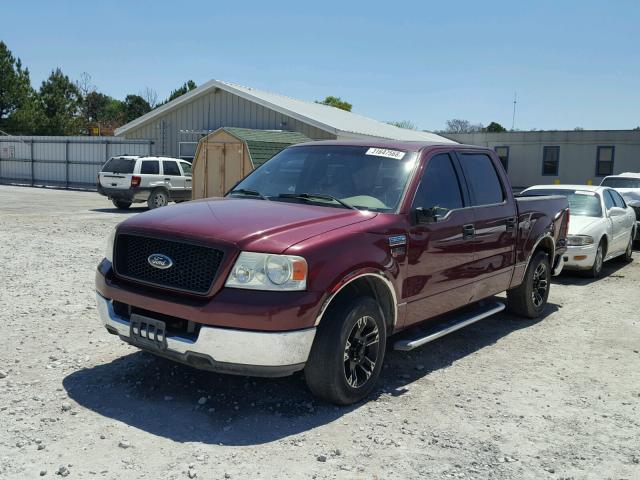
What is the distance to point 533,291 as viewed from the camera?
7.25m

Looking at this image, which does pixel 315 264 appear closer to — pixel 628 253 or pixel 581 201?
pixel 581 201

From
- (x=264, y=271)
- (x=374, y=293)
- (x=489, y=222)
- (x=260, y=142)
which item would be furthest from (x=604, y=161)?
(x=264, y=271)

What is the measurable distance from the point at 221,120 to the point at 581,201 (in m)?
18.1

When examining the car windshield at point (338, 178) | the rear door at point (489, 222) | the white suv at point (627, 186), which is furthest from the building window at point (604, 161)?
the car windshield at point (338, 178)

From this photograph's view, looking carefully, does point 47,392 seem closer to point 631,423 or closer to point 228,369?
point 228,369

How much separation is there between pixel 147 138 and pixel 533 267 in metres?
24.6

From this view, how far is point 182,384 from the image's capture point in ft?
15.6

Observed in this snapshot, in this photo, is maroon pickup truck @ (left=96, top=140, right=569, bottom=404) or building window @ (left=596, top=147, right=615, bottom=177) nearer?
maroon pickup truck @ (left=96, top=140, right=569, bottom=404)

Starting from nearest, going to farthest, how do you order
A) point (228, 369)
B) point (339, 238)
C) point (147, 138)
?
point (228, 369), point (339, 238), point (147, 138)

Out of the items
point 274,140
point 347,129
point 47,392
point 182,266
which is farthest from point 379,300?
point 347,129

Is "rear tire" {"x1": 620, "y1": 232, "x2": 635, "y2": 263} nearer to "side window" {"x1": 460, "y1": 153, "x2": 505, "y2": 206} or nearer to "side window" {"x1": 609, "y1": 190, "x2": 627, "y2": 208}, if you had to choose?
"side window" {"x1": 609, "y1": 190, "x2": 627, "y2": 208}

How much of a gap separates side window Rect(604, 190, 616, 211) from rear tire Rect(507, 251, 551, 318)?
14.7 ft

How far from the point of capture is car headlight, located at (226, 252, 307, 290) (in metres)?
3.94

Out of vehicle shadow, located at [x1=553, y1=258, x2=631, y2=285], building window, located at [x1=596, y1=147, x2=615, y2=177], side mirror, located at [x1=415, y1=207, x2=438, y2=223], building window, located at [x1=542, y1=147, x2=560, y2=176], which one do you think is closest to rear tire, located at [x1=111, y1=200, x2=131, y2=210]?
vehicle shadow, located at [x1=553, y1=258, x2=631, y2=285]
